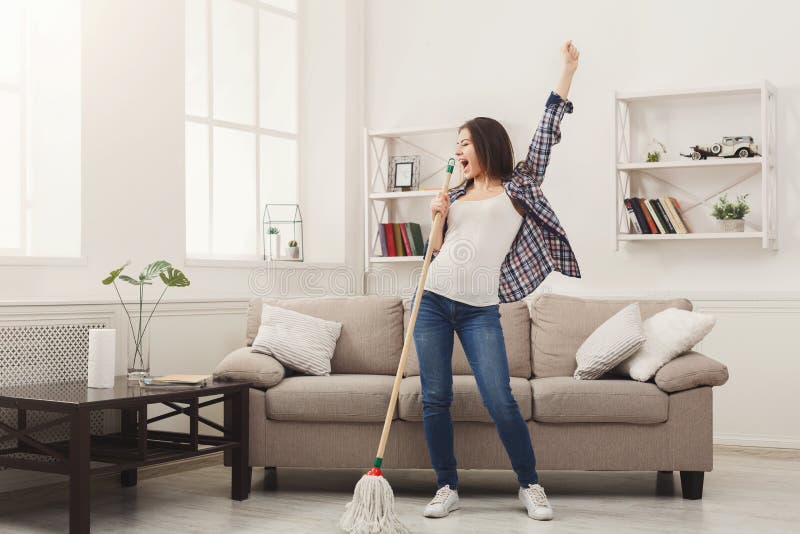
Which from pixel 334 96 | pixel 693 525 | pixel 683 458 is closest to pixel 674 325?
pixel 683 458

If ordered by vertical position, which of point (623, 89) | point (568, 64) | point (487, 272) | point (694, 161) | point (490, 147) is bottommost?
point (487, 272)

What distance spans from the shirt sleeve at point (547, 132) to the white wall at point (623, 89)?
78.5 inches

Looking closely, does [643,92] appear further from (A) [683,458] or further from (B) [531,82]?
(A) [683,458]

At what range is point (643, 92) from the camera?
5.03 m

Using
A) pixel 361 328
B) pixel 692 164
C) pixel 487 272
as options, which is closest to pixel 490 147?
pixel 487 272

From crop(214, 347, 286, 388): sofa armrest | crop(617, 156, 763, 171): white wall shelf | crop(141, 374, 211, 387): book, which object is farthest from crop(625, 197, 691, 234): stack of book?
crop(141, 374, 211, 387): book

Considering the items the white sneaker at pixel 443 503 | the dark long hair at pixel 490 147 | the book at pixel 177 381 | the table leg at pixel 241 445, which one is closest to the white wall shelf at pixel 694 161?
the dark long hair at pixel 490 147

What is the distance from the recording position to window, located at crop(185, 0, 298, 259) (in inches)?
206

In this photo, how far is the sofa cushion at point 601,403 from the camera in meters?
3.54

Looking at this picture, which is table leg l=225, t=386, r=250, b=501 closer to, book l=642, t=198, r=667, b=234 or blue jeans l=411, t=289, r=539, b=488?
blue jeans l=411, t=289, r=539, b=488

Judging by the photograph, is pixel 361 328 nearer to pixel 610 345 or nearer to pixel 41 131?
pixel 610 345

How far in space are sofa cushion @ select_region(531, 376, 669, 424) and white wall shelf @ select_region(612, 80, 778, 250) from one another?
157 centimetres

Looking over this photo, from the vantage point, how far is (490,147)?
11.0 feet

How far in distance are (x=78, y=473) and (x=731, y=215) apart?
3412 mm
